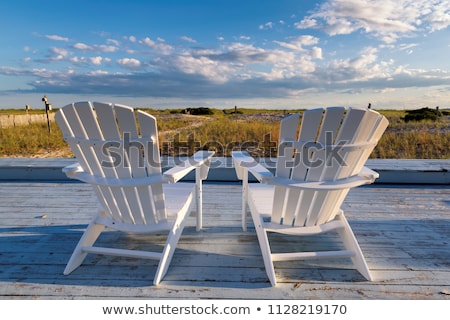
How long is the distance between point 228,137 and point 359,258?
278 inches

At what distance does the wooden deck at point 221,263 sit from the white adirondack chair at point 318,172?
128mm

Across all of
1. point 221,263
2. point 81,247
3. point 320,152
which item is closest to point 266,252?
point 221,263

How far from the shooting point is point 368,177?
1737mm

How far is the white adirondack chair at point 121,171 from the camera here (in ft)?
4.96

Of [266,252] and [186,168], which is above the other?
[186,168]

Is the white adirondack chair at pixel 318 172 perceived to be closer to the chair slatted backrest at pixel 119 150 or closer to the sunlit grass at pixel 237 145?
the chair slatted backrest at pixel 119 150

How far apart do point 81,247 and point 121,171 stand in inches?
23.1

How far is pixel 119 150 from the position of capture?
1.56 meters

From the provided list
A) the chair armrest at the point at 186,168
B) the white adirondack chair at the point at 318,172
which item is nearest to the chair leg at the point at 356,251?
the white adirondack chair at the point at 318,172

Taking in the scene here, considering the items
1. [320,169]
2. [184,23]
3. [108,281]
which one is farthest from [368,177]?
[184,23]

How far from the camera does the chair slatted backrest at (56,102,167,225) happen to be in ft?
4.91

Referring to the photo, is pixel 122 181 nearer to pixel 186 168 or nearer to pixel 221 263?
pixel 186 168

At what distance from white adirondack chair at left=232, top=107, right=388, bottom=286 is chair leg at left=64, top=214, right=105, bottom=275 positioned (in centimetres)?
110

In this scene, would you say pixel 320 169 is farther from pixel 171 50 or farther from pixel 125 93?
pixel 171 50
